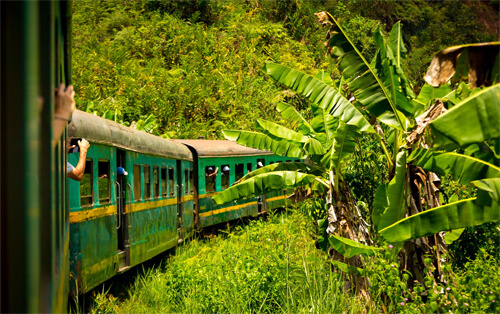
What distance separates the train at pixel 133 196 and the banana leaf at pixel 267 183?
4.89ft

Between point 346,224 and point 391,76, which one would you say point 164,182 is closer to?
point 346,224

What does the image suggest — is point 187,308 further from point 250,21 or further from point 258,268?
point 250,21

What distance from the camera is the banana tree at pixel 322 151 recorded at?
679 cm

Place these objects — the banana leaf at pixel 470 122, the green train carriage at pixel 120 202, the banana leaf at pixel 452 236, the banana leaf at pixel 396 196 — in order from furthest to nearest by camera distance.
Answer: the banana leaf at pixel 452 236, the green train carriage at pixel 120 202, the banana leaf at pixel 396 196, the banana leaf at pixel 470 122

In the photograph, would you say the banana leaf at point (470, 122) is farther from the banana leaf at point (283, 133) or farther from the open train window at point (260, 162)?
the open train window at point (260, 162)

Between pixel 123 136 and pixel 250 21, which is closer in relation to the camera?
pixel 123 136

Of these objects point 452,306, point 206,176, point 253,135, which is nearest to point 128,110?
point 206,176

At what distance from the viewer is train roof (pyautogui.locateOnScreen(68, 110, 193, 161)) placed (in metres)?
6.24

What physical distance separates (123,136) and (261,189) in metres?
2.20

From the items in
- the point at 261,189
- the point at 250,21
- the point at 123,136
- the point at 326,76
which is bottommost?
the point at 261,189

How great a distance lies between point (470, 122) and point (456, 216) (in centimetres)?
124

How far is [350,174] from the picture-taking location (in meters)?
8.48

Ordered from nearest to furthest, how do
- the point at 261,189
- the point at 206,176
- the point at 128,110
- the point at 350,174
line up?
the point at 261,189 < the point at 350,174 < the point at 206,176 < the point at 128,110

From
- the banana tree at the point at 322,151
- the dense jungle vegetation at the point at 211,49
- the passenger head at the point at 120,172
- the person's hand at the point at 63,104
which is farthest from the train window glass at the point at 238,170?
the person's hand at the point at 63,104
